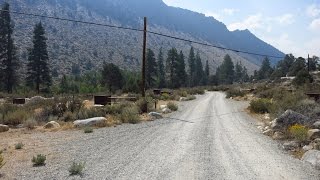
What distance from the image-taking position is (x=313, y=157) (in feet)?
42.3

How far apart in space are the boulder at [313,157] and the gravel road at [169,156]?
0.84 ft

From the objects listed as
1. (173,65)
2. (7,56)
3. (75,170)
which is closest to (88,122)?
(75,170)

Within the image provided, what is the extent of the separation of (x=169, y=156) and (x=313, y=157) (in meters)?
4.30

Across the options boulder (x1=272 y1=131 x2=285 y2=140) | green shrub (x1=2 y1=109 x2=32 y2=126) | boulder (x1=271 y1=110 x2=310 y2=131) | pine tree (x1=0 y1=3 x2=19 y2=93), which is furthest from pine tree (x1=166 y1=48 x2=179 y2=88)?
boulder (x1=272 y1=131 x2=285 y2=140)

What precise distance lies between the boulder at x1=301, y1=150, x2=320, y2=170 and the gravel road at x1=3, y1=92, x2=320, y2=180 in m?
0.26

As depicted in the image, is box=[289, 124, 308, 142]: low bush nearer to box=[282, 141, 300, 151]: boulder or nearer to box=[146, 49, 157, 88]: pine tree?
box=[282, 141, 300, 151]: boulder

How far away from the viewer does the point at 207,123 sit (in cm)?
2317

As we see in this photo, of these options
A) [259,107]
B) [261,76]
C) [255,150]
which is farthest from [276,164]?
[261,76]

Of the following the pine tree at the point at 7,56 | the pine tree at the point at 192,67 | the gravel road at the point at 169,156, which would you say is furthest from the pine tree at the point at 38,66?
the pine tree at the point at 192,67

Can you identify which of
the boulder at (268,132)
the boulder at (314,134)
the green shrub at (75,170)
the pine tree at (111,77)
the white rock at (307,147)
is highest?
the pine tree at (111,77)

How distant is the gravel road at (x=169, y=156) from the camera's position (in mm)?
10727

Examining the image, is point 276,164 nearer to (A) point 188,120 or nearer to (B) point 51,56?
(A) point 188,120

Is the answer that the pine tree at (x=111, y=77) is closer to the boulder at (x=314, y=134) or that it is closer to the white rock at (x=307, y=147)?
the boulder at (x=314, y=134)

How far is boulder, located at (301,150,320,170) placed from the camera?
12.3 meters
